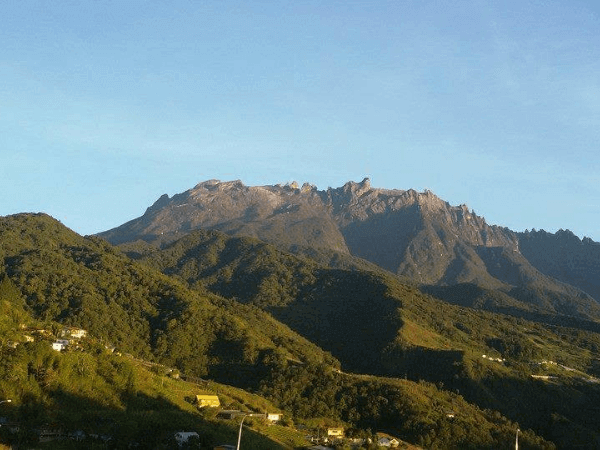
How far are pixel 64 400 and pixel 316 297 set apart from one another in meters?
126

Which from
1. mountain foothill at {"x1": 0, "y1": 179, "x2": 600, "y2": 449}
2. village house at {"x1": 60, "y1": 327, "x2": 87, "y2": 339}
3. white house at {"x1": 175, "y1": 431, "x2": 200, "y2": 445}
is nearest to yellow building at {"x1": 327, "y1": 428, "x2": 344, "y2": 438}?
mountain foothill at {"x1": 0, "y1": 179, "x2": 600, "y2": 449}

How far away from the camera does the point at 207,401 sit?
8250cm

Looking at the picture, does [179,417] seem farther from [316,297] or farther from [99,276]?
[316,297]

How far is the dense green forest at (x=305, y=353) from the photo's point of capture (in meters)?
75.5

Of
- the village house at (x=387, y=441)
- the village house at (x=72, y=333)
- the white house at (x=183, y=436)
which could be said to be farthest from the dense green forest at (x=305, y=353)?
the village house at (x=387, y=441)

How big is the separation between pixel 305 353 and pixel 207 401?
5222 cm

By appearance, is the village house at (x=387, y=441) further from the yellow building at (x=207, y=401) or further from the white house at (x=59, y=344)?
the white house at (x=59, y=344)

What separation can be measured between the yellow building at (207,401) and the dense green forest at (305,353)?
24.5ft

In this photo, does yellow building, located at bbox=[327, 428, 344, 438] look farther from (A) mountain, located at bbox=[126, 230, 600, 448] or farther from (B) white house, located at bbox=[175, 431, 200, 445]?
(B) white house, located at bbox=[175, 431, 200, 445]

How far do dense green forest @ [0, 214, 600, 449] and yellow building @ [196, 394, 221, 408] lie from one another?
24.5ft

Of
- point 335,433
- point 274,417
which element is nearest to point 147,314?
point 274,417

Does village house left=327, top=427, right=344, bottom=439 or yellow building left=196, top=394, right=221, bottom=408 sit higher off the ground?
yellow building left=196, top=394, right=221, bottom=408

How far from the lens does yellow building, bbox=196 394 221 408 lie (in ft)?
268

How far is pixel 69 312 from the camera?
120m
